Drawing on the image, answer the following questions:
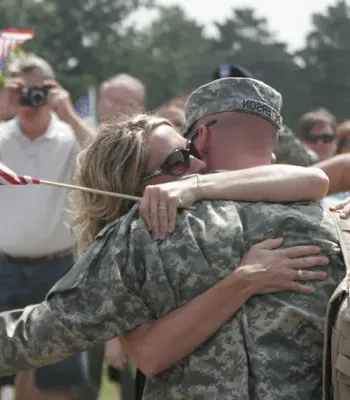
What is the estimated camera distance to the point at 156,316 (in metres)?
3.03

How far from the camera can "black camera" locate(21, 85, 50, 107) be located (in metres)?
6.66

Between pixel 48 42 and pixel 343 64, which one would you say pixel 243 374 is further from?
pixel 343 64

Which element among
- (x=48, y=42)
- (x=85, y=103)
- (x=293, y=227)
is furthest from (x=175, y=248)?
(x=48, y=42)

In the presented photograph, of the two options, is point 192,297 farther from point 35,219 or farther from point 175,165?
point 35,219

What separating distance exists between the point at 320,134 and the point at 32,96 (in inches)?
98.4

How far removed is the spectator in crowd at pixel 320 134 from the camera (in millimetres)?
8156

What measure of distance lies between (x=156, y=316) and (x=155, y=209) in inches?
11.8

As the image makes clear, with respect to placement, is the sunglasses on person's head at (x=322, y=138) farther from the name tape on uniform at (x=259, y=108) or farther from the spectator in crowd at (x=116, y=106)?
the name tape on uniform at (x=259, y=108)

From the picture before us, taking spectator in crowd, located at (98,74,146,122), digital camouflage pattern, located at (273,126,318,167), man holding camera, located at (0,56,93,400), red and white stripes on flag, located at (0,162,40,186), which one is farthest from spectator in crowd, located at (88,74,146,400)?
red and white stripes on flag, located at (0,162,40,186)

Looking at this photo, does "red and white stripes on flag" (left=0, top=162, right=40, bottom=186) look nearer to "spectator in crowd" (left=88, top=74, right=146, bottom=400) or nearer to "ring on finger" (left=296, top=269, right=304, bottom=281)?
"ring on finger" (left=296, top=269, right=304, bottom=281)

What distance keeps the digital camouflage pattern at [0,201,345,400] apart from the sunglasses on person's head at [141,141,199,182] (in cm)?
20

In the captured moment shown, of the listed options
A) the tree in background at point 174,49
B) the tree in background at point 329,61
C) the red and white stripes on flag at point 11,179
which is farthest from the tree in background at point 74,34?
the red and white stripes on flag at point 11,179

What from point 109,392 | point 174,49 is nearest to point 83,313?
point 109,392

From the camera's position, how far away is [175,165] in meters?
3.21
